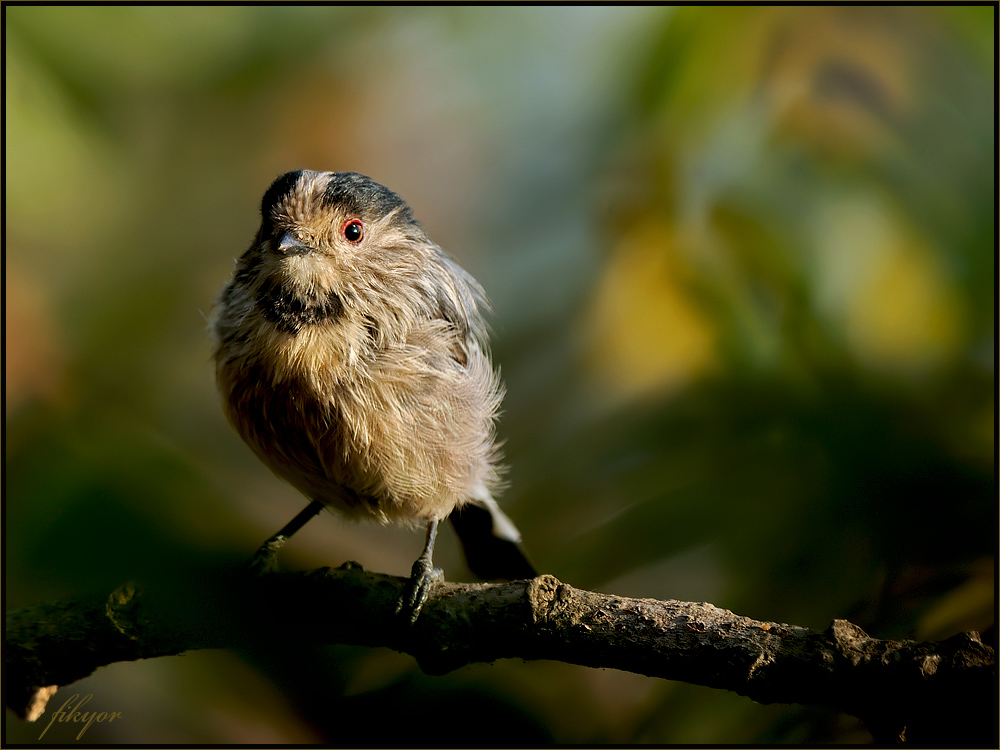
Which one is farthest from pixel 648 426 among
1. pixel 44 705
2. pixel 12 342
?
pixel 12 342

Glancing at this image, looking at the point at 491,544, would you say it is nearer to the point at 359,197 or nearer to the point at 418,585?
the point at 418,585

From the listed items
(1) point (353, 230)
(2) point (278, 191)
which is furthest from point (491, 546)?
(2) point (278, 191)

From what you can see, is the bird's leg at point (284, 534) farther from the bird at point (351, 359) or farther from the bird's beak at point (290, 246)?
the bird's beak at point (290, 246)

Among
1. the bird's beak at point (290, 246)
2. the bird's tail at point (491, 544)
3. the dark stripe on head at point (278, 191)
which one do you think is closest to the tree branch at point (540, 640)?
the bird's tail at point (491, 544)

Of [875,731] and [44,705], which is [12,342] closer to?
[44,705]

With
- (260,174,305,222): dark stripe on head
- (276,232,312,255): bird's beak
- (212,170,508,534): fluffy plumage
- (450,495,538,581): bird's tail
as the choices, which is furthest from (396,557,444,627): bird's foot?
(260,174,305,222): dark stripe on head
